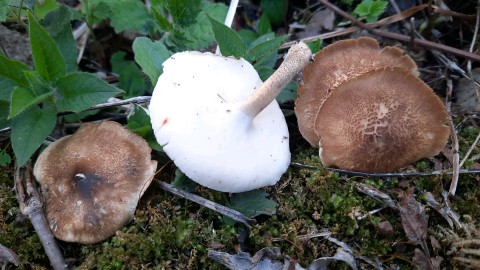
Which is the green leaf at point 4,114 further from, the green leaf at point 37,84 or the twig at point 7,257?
the twig at point 7,257

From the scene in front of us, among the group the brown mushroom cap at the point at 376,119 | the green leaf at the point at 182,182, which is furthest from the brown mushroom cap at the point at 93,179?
the brown mushroom cap at the point at 376,119

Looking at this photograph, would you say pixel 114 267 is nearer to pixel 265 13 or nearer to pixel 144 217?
pixel 144 217

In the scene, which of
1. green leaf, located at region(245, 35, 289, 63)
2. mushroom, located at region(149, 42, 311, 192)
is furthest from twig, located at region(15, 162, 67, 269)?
green leaf, located at region(245, 35, 289, 63)

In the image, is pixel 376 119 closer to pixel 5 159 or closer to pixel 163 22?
pixel 163 22

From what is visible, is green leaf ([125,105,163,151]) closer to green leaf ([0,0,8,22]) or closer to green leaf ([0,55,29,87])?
green leaf ([0,55,29,87])

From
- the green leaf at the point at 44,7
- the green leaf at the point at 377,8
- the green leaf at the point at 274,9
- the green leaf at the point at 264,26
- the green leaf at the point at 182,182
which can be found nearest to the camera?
the green leaf at the point at 182,182

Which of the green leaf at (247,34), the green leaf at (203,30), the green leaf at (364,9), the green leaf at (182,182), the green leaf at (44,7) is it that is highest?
the green leaf at (44,7)

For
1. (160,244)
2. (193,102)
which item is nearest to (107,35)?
(193,102)
